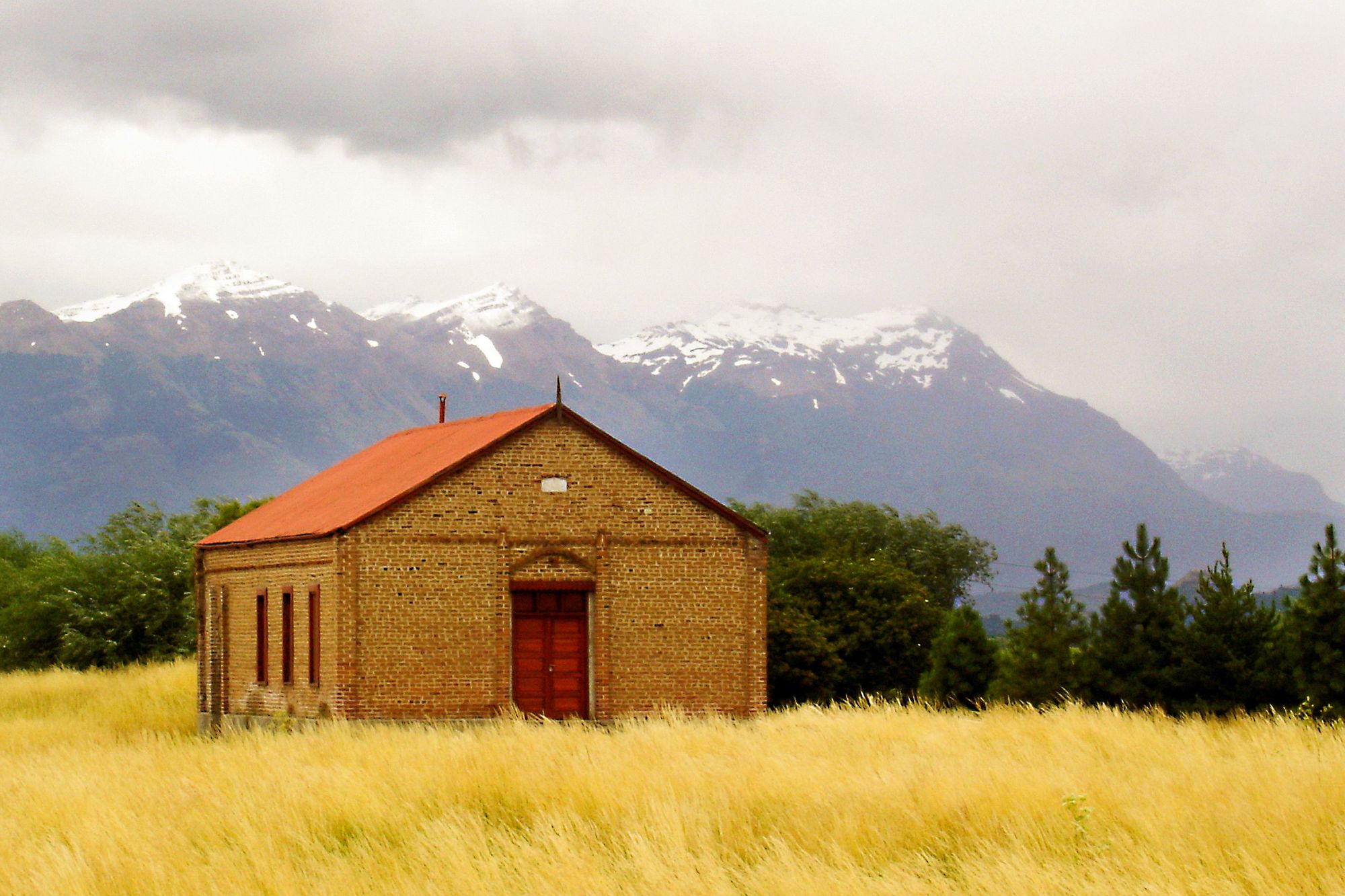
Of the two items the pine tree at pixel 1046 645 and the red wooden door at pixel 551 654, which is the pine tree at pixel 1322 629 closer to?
the pine tree at pixel 1046 645

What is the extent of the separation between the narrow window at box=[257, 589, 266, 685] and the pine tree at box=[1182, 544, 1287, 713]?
59.1 ft

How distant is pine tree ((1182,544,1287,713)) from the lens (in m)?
28.6

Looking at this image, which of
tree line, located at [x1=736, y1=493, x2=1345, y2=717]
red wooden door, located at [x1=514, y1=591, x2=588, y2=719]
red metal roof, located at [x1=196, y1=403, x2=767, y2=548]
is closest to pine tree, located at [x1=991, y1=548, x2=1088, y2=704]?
tree line, located at [x1=736, y1=493, x2=1345, y2=717]

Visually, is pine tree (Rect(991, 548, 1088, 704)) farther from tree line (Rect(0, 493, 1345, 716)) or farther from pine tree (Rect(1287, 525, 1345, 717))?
pine tree (Rect(1287, 525, 1345, 717))

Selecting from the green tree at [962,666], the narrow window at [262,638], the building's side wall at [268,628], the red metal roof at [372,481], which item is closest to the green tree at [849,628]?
the green tree at [962,666]

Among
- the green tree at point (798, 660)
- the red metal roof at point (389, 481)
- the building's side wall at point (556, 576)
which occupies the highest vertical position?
the red metal roof at point (389, 481)

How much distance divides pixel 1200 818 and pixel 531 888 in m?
5.13

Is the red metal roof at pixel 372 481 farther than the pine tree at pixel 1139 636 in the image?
Yes

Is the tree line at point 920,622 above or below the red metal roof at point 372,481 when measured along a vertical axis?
below

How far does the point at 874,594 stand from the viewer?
47781 mm

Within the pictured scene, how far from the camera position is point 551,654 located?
30625 millimetres

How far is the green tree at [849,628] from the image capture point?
4441cm

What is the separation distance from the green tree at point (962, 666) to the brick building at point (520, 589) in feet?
21.9

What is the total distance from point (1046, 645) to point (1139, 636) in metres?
2.67
